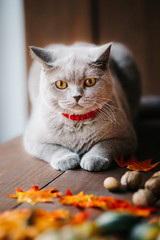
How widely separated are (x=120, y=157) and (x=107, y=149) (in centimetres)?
8

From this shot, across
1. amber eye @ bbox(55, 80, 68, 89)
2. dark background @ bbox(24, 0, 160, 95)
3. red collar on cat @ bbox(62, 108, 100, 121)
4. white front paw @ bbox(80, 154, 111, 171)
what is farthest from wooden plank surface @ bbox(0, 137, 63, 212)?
dark background @ bbox(24, 0, 160, 95)

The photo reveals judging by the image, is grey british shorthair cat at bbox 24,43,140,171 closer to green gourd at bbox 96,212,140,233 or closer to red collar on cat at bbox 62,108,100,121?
red collar on cat at bbox 62,108,100,121

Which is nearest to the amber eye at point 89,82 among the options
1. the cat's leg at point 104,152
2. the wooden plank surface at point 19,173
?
the cat's leg at point 104,152

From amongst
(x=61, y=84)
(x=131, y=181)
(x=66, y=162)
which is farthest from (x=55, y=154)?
(x=131, y=181)

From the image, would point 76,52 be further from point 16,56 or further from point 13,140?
point 16,56

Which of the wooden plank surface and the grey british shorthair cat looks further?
the grey british shorthair cat

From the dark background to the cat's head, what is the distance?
1.56 m

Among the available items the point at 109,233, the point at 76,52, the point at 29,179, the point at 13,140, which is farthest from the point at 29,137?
the point at 109,233

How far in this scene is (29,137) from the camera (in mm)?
1543

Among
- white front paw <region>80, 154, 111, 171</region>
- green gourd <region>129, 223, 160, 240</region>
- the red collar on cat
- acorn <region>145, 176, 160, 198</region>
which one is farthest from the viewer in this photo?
the red collar on cat

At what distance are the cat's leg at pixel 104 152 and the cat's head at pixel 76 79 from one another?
0.19m

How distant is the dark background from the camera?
2770 millimetres

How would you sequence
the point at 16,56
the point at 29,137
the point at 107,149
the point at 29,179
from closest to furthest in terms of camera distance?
1. the point at 29,179
2. the point at 107,149
3. the point at 29,137
4. the point at 16,56

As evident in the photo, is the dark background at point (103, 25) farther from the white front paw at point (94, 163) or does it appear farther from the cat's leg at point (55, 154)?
the white front paw at point (94, 163)
